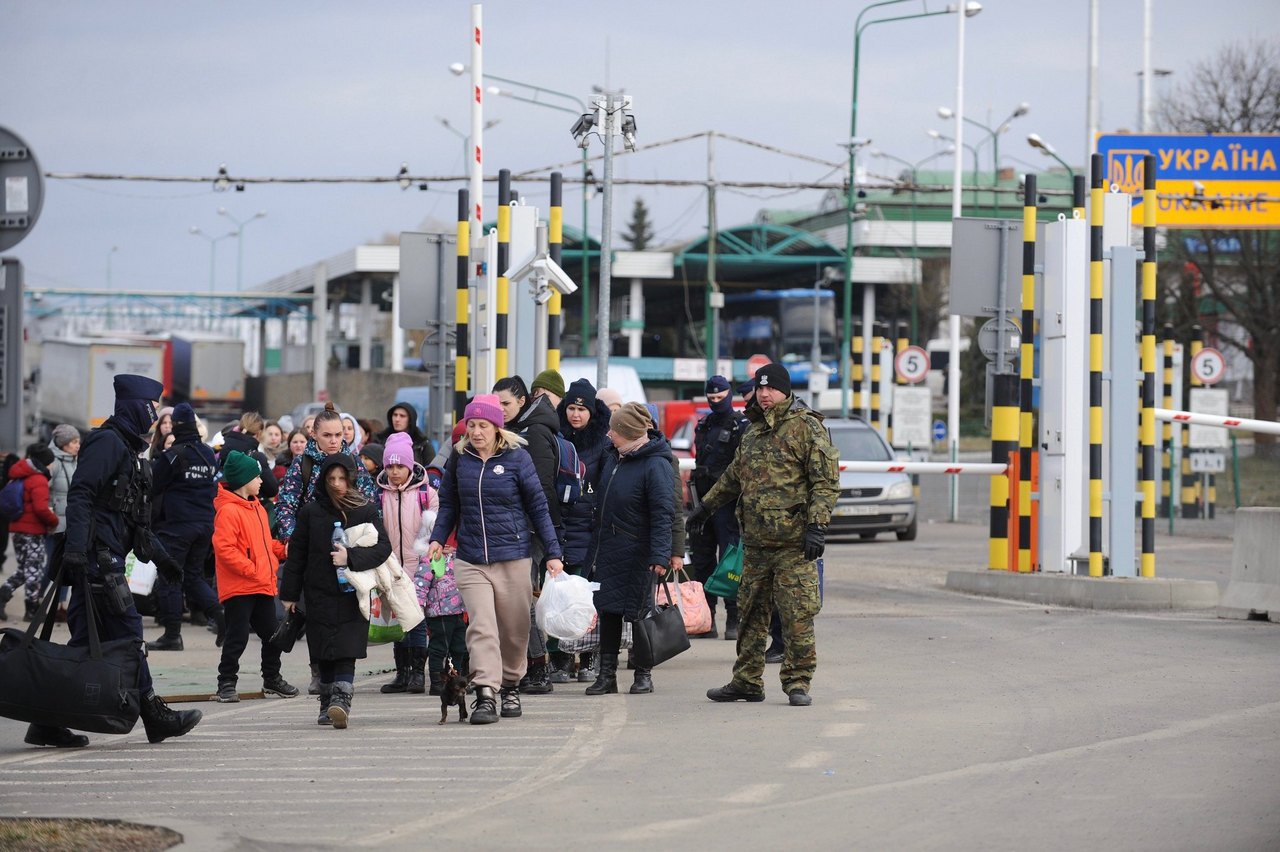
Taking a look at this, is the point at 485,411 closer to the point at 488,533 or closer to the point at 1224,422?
the point at 488,533

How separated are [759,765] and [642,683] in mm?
2838

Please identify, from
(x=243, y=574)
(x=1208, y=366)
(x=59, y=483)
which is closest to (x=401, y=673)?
(x=243, y=574)

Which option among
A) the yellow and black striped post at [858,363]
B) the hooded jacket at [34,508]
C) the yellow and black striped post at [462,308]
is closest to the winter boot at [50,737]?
the hooded jacket at [34,508]

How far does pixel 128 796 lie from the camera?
24.1 ft

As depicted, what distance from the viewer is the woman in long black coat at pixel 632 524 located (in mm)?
10578

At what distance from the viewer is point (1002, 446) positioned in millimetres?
17703

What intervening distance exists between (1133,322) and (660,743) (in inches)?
364

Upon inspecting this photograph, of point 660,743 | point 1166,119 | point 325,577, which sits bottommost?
point 660,743

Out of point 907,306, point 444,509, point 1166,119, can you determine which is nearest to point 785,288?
point 907,306

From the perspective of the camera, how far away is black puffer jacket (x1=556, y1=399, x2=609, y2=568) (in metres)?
11.3

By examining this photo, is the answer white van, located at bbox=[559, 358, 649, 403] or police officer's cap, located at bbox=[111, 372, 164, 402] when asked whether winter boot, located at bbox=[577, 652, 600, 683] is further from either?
white van, located at bbox=[559, 358, 649, 403]

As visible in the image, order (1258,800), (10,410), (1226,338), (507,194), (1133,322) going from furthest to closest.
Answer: (1226,338) < (507,194) < (1133,322) < (10,410) < (1258,800)

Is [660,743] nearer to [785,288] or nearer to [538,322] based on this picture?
[538,322]

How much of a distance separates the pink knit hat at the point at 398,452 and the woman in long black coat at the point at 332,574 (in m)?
0.87
